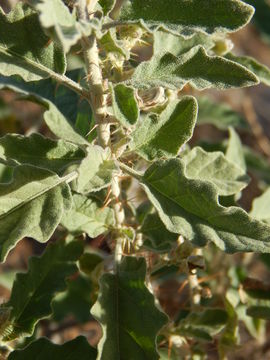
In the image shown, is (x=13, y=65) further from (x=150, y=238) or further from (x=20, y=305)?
(x=20, y=305)

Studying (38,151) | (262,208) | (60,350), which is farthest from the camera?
(262,208)

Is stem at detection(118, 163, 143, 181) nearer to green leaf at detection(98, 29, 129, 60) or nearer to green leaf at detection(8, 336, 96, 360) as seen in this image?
green leaf at detection(98, 29, 129, 60)

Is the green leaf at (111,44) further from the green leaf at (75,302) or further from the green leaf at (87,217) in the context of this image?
the green leaf at (75,302)

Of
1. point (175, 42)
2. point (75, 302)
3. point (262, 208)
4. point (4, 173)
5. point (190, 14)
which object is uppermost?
point (190, 14)

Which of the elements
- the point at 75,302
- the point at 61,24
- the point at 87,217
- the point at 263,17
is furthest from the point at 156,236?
the point at 263,17

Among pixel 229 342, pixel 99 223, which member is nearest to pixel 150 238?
pixel 99 223

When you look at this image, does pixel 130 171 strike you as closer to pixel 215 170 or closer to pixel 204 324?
pixel 215 170
